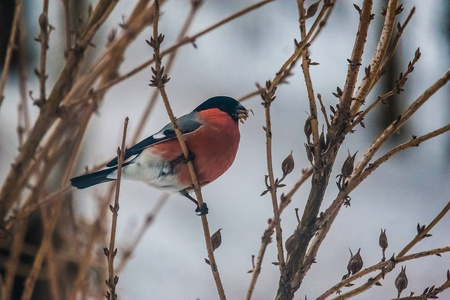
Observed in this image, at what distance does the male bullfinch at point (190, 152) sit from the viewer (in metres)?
1.51

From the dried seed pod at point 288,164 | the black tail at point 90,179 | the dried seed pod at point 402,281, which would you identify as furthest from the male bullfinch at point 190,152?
the dried seed pod at point 402,281

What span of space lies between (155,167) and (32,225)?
1496 mm

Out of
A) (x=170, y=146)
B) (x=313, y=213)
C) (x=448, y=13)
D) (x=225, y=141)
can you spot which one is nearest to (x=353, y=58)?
(x=313, y=213)

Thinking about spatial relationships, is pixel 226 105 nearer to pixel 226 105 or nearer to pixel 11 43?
pixel 226 105

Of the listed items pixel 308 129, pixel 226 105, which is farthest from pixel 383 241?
pixel 226 105

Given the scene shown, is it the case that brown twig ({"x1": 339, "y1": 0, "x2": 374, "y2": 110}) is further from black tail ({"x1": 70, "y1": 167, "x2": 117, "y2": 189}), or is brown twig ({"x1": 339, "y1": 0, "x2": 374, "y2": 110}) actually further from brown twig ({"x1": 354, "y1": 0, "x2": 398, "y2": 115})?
black tail ({"x1": 70, "y1": 167, "x2": 117, "y2": 189})

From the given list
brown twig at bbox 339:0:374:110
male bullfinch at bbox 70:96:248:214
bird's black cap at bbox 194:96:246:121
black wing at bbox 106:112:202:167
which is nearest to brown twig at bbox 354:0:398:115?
brown twig at bbox 339:0:374:110

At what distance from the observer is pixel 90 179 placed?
1623mm

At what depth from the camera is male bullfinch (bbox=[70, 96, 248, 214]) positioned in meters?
1.51

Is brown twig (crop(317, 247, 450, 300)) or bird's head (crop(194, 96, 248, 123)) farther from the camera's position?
bird's head (crop(194, 96, 248, 123))

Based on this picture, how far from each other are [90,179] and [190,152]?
330mm

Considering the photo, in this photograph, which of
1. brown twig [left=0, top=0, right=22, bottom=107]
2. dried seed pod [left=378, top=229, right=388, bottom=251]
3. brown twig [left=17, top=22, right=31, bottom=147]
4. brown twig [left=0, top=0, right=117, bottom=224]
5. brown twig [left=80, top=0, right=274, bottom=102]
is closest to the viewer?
dried seed pod [left=378, top=229, right=388, bottom=251]

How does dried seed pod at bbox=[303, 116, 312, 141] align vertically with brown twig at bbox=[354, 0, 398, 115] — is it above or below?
below

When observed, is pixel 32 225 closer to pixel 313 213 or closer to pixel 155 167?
pixel 155 167
